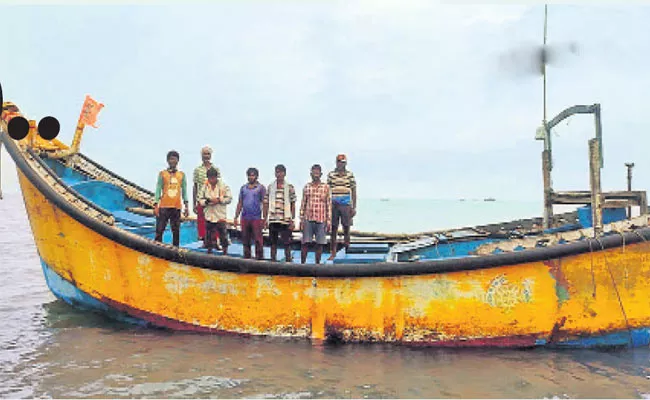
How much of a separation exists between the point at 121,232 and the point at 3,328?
2.69 meters

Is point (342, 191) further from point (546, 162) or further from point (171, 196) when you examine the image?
point (546, 162)

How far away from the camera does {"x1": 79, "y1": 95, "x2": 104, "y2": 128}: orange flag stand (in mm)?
9711

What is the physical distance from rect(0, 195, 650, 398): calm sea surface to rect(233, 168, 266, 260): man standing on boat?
112 centimetres

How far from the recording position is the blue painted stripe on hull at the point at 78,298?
24.1 feet

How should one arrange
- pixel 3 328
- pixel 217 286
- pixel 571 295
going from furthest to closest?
pixel 3 328 < pixel 217 286 < pixel 571 295

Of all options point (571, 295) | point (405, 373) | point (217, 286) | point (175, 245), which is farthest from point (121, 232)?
point (571, 295)

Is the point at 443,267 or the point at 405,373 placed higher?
the point at 443,267

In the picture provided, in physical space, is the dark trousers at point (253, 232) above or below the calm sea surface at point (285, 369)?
above

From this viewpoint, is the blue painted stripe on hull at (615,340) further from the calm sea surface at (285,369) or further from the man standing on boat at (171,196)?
the man standing on boat at (171,196)

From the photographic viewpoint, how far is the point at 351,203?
7328 mm

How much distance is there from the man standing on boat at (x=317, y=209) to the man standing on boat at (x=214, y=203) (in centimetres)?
97

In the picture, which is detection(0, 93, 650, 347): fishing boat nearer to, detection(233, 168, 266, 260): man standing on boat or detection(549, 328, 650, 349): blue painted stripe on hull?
detection(549, 328, 650, 349): blue painted stripe on hull

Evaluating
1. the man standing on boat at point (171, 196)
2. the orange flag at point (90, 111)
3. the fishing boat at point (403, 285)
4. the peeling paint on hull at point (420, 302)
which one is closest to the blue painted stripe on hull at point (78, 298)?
the fishing boat at point (403, 285)

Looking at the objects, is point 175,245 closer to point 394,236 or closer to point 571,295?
point 394,236
